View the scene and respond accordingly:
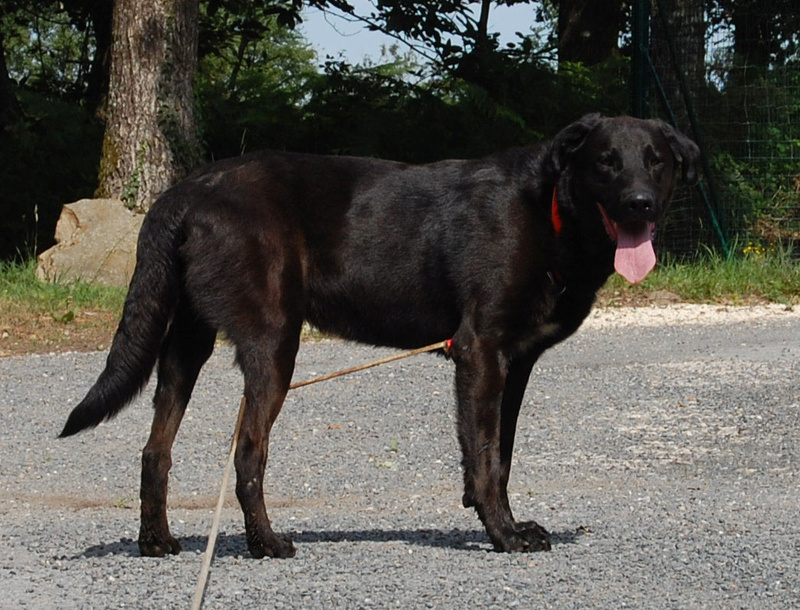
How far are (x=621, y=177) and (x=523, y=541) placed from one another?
1497 millimetres

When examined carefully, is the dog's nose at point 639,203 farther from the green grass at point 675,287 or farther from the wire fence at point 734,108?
the wire fence at point 734,108

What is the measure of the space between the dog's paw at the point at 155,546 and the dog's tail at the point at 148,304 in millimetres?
554

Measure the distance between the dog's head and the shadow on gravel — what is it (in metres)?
1.26

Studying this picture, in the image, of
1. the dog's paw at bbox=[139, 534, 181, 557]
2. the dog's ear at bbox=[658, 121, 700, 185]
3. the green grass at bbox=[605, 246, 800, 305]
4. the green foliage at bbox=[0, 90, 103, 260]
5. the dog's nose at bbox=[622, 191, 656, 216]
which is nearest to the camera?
the dog's nose at bbox=[622, 191, 656, 216]

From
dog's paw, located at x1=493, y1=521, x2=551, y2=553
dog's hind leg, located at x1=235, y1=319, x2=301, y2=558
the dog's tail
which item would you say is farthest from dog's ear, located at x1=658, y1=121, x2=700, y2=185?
the dog's tail

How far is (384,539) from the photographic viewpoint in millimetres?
5051

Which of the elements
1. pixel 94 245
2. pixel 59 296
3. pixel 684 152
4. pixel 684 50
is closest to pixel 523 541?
pixel 684 152

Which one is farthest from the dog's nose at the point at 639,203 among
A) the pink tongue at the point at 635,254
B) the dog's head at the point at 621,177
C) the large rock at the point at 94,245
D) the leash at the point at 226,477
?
the large rock at the point at 94,245

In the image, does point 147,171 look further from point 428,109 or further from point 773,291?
point 773,291

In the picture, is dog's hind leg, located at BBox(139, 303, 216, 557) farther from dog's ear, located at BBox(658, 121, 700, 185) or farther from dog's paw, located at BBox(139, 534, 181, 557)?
dog's ear, located at BBox(658, 121, 700, 185)

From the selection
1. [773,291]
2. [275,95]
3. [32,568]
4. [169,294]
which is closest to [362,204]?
[169,294]

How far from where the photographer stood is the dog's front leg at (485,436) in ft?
15.8

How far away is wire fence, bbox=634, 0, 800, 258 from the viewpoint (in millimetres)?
13211

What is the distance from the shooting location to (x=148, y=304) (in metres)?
4.80
